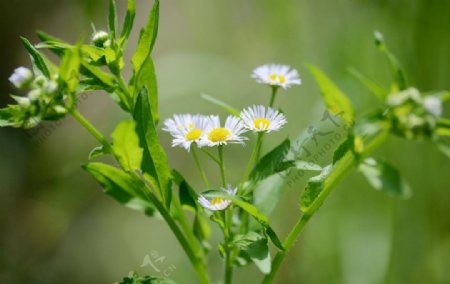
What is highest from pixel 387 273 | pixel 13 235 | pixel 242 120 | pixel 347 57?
pixel 347 57

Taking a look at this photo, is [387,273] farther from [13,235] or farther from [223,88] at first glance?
[13,235]

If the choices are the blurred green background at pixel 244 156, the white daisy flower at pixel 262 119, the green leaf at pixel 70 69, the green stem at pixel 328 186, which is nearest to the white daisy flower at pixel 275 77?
the white daisy flower at pixel 262 119

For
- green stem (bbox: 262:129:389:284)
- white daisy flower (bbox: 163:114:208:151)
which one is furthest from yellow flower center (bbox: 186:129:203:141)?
green stem (bbox: 262:129:389:284)

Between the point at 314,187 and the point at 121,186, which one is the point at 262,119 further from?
the point at 121,186

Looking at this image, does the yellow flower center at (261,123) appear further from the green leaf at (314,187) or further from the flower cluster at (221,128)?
the green leaf at (314,187)

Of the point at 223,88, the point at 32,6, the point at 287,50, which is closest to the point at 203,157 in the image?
the point at 223,88

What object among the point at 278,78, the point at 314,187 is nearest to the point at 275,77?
the point at 278,78
